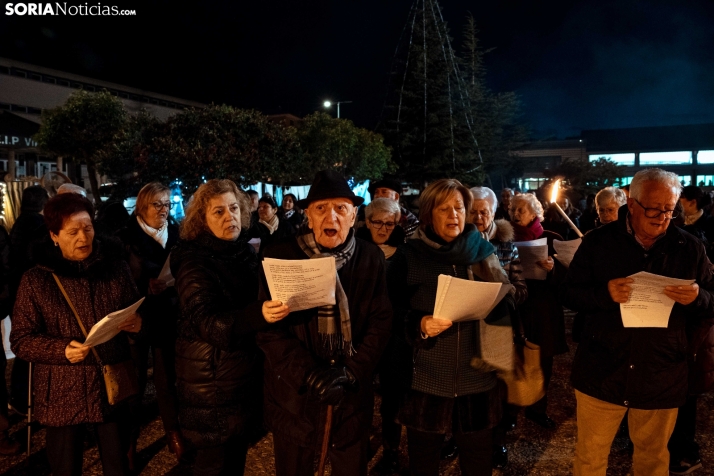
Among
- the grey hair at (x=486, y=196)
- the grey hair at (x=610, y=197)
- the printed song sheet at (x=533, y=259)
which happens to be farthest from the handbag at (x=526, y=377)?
the grey hair at (x=610, y=197)

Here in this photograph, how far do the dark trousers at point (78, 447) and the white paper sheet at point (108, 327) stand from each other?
1.72ft

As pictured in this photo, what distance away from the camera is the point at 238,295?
290 cm

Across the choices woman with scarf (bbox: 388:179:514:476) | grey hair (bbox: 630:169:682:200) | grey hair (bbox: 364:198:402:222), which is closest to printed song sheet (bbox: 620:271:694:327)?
grey hair (bbox: 630:169:682:200)

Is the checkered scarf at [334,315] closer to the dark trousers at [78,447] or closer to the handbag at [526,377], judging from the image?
the dark trousers at [78,447]

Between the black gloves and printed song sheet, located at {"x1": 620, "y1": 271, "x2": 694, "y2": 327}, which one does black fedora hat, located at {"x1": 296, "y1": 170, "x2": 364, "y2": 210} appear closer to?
the black gloves

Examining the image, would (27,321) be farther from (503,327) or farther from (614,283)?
(614,283)

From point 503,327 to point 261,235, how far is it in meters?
2.97

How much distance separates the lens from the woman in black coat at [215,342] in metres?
2.74

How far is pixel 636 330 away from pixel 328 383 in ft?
5.67

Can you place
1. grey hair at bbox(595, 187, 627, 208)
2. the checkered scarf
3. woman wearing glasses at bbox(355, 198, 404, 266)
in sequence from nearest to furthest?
the checkered scarf
woman wearing glasses at bbox(355, 198, 404, 266)
grey hair at bbox(595, 187, 627, 208)

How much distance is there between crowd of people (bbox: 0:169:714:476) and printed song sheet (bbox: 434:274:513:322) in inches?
3.7

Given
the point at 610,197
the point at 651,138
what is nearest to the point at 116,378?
the point at 610,197

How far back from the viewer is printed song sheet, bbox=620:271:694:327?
2.60 metres

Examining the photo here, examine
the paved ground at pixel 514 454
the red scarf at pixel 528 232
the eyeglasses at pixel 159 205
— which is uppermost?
the eyeglasses at pixel 159 205
